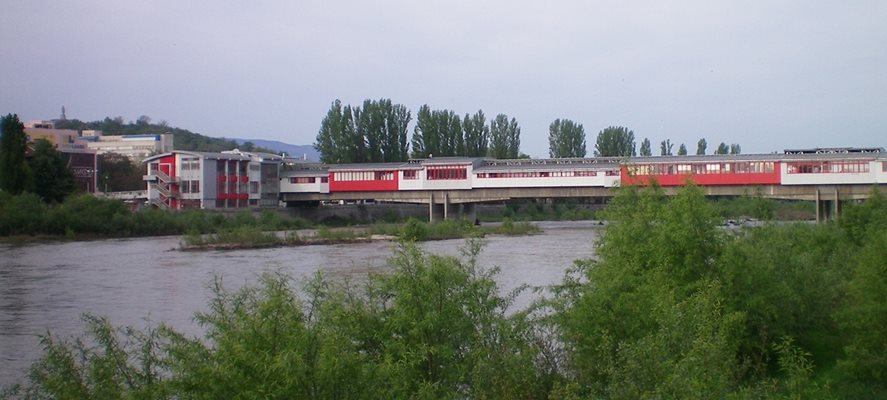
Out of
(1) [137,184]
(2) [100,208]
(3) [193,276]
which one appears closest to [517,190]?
(2) [100,208]

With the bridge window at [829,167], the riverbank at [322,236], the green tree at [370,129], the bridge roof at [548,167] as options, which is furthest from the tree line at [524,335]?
the green tree at [370,129]

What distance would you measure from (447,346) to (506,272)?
1979cm

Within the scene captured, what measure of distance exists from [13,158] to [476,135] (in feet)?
124

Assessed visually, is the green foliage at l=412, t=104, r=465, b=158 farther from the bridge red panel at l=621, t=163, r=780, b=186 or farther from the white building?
the bridge red panel at l=621, t=163, r=780, b=186

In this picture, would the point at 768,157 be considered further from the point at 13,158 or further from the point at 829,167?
the point at 13,158

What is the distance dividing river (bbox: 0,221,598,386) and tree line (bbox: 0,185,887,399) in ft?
7.52

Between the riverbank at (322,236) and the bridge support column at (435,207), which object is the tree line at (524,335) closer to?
the riverbank at (322,236)

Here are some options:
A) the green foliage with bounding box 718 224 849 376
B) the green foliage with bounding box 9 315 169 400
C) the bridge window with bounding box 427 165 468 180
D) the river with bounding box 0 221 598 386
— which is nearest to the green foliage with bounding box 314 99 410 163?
the bridge window with bounding box 427 165 468 180

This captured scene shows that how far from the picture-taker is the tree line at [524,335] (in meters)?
7.88

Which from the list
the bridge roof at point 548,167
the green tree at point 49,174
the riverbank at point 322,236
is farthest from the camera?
the green tree at point 49,174

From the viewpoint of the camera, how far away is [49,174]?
58062mm

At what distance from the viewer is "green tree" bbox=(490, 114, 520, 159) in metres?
80.8

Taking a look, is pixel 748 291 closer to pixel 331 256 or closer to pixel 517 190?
pixel 331 256

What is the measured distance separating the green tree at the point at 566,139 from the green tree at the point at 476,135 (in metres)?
11.2
